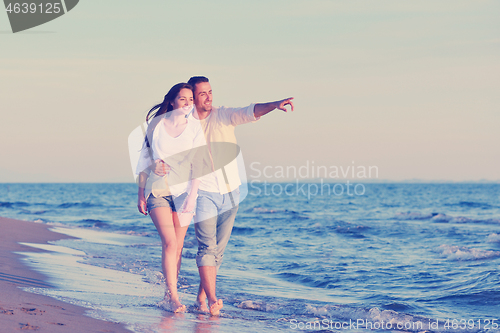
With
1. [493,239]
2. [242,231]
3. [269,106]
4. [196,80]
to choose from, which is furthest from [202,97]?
[242,231]

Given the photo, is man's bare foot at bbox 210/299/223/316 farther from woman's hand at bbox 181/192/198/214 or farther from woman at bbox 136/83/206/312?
woman's hand at bbox 181/192/198/214

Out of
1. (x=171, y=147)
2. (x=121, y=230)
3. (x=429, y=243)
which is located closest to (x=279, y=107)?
(x=171, y=147)

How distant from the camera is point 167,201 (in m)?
3.90

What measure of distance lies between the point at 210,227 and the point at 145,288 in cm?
191

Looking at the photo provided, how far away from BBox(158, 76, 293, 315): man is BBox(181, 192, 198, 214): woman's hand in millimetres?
75

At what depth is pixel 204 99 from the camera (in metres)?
3.95

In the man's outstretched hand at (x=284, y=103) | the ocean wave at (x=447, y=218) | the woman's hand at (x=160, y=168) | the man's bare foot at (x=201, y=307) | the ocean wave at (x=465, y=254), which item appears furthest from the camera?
the ocean wave at (x=447, y=218)

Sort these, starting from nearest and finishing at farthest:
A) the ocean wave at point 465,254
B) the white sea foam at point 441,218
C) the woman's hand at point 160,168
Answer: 1. the woman's hand at point 160,168
2. the ocean wave at point 465,254
3. the white sea foam at point 441,218

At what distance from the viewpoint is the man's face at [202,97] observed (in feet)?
13.0

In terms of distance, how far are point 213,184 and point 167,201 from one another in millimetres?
408

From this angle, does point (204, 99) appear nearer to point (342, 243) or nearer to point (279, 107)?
point (279, 107)

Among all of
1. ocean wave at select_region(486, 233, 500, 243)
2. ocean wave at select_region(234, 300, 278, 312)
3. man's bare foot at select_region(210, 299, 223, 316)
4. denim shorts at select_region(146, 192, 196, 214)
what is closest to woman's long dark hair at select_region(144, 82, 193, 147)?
denim shorts at select_region(146, 192, 196, 214)

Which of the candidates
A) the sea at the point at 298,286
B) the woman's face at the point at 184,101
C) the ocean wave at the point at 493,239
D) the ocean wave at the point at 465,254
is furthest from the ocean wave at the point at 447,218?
the woman's face at the point at 184,101

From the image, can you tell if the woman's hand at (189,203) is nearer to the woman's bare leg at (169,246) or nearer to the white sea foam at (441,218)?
the woman's bare leg at (169,246)
